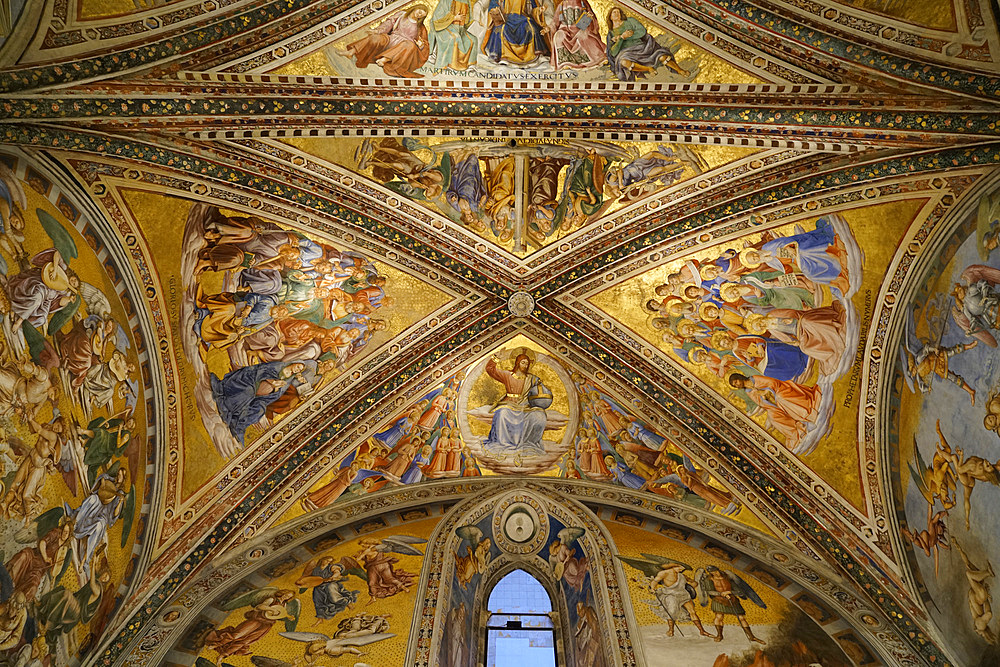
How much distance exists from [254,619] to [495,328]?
195 inches

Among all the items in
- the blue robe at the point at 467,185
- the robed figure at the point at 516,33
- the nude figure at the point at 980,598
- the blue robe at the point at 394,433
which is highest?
the blue robe at the point at 467,185

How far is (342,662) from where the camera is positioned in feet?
33.8

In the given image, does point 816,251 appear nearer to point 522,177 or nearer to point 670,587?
point 522,177

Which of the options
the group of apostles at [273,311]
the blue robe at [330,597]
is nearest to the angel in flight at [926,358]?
the group of apostles at [273,311]

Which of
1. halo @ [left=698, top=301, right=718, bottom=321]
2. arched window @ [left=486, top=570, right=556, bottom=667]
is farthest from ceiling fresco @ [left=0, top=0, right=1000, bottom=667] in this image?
arched window @ [left=486, top=570, right=556, bottom=667]

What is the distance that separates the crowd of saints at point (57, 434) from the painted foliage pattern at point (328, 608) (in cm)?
161

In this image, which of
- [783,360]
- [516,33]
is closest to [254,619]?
[783,360]

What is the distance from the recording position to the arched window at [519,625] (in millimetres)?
11070

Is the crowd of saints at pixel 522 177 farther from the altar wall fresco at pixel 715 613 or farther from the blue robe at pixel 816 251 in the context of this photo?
the altar wall fresco at pixel 715 613

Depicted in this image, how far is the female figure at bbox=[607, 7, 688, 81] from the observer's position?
890cm

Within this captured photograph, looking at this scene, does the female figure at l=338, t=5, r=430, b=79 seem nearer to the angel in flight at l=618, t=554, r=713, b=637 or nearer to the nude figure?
the angel in flight at l=618, t=554, r=713, b=637

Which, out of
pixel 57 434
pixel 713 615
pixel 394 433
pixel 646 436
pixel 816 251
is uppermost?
pixel 816 251

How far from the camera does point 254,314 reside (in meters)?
11.0

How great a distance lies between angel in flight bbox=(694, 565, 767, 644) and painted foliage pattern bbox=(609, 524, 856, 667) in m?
0.01
